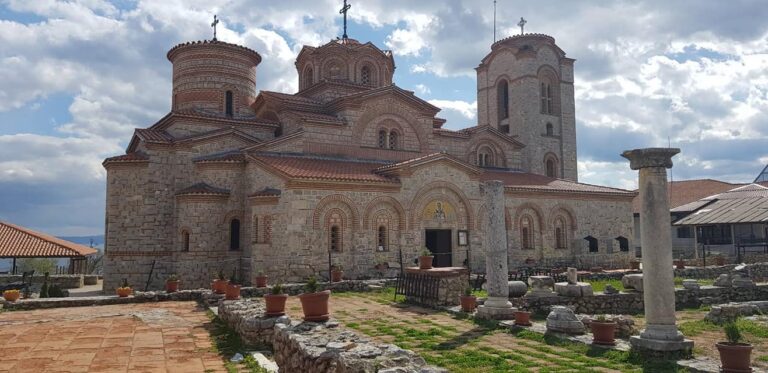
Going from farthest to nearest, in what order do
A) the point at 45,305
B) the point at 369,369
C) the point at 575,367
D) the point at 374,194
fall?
the point at 374,194 → the point at 45,305 → the point at 575,367 → the point at 369,369

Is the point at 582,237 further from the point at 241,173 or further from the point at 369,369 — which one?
the point at 369,369

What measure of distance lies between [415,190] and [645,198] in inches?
494

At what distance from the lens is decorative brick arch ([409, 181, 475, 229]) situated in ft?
66.6

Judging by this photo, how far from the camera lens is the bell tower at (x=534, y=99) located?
2881 cm

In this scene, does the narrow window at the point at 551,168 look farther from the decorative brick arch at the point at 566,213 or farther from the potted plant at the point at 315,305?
the potted plant at the point at 315,305

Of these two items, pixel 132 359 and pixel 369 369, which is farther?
pixel 132 359

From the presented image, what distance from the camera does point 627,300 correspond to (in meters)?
13.1

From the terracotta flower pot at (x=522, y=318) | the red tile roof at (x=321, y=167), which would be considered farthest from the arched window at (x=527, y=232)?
the terracotta flower pot at (x=522, y=318)

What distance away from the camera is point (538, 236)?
952 inches

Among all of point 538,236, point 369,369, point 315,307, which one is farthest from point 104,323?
point 538,236

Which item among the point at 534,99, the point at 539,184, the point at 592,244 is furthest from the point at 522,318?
the point at 534,99

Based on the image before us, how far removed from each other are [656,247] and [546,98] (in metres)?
23.0

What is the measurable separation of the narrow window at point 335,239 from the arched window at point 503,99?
50.4 feet

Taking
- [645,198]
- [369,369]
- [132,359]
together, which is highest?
[645,198]
